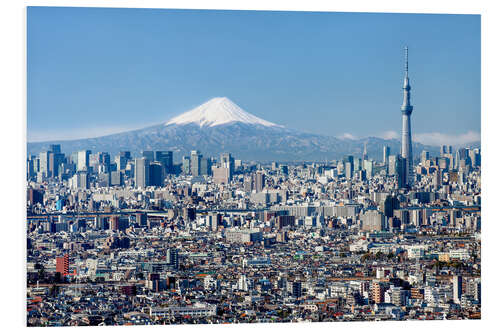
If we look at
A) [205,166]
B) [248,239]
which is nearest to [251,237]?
[248,239]

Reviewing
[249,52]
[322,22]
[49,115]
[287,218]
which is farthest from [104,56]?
[287,218]

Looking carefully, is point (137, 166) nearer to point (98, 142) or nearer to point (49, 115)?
point (98, 142)

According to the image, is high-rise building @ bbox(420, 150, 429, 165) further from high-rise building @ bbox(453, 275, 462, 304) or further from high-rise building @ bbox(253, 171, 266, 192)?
high-rise building @ bbox(453, 275, 462, 304)

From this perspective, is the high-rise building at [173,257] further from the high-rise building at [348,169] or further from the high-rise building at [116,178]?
the high-rise building at [348,169]

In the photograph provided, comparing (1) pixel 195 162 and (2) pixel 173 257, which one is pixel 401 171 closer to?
(1) pixel 195 162

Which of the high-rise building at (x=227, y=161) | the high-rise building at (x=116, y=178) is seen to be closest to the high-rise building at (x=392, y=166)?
the high-rise building at (x=227, y=161)

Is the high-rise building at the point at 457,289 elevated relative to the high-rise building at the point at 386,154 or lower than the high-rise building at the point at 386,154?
lower
